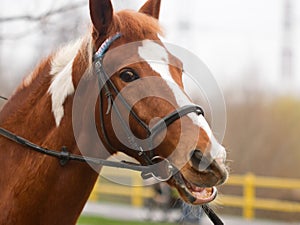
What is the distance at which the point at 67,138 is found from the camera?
3.81 metres

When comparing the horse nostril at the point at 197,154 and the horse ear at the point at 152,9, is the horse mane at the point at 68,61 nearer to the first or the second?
the horse ear at the point at 152,9

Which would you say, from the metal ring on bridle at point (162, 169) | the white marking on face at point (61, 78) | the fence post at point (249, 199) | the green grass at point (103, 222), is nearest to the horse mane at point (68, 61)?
the white marking on face at point (61, 78)

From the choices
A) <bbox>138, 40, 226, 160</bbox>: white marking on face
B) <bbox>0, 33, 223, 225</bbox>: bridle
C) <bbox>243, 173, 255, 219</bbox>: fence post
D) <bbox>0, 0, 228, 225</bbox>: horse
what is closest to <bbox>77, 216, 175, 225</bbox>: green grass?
<bbox>243, 173, 255, 219</bbox>: fence post

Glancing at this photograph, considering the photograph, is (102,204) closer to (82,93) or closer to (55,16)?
(55,16)

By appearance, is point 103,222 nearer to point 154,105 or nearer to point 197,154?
point 154,105

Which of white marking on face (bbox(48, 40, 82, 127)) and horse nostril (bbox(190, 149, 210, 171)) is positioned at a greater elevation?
white marking on face (bbox(48, 40, 82, 127))

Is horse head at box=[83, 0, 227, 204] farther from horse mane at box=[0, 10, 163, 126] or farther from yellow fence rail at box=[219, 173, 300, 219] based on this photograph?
yellow fence rail at box=[219, 173, 300, 219]

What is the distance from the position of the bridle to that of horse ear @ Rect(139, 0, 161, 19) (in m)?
0.46

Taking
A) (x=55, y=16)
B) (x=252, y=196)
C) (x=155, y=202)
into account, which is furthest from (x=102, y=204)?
(x=55, y=16)

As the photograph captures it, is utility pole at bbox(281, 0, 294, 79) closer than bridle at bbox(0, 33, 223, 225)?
No

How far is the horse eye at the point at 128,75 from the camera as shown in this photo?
139 inches

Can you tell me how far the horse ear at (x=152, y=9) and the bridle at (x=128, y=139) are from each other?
0.46 m

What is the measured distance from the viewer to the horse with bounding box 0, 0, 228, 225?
11.2ft

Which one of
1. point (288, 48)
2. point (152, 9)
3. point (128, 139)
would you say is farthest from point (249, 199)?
point (288, 48)
